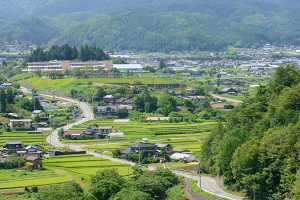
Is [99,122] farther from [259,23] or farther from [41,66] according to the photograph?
[259,23]

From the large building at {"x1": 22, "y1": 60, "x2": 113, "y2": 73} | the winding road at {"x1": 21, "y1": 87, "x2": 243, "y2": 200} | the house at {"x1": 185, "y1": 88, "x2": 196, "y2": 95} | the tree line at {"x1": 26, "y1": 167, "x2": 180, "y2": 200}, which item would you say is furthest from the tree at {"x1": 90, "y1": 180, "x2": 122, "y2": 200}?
the large building at {"x1": 22, "y1": 60, "x2": 113, "y2": 73}

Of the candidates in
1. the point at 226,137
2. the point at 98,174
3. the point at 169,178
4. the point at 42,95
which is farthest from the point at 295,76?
the point at 42,95

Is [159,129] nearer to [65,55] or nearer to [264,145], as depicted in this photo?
[264,145]

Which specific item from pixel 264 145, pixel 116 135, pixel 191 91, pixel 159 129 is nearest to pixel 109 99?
pixel 191 91

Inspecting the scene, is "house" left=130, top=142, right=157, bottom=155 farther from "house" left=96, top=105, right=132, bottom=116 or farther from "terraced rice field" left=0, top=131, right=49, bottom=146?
"house" left=96, top=105, right=132, bottom=116

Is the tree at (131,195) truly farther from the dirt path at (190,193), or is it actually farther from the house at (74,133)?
the house at (74,133)
